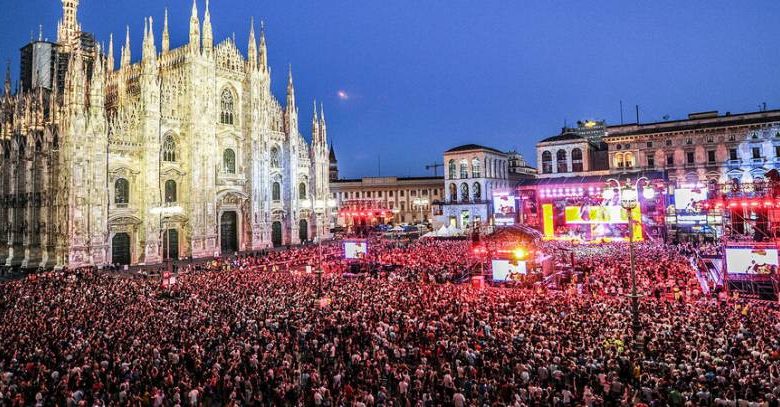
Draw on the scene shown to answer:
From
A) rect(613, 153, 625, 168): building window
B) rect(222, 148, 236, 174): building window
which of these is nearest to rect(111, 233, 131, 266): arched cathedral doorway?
rect(222, 148, 236, 174): building window

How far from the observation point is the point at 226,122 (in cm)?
5072

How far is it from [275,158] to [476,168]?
30842mm

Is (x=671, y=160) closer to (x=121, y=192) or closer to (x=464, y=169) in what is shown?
(x=464, y=169)

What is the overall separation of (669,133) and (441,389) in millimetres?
60050

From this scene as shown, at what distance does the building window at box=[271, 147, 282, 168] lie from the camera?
181 feet

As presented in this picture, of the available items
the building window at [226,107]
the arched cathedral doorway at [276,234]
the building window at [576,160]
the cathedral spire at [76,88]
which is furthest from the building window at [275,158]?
the building window at [576,160]

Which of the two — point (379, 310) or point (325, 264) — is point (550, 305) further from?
point (325, 264)

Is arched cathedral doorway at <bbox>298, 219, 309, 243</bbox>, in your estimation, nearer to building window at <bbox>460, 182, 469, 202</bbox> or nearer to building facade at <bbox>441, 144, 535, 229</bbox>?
building facade at <bbox>441, 144, 535, 229</bbox>

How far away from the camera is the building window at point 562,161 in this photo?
67.7 m

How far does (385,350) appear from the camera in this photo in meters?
14.3

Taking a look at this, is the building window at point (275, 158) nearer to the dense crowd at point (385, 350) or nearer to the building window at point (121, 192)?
the building window at point (121, 192)

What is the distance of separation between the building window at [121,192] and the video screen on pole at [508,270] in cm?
3189

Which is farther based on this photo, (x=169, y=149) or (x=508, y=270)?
(x=169, y=149)

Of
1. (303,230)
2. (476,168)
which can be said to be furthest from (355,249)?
(476,168)
